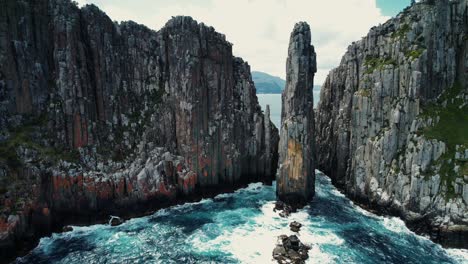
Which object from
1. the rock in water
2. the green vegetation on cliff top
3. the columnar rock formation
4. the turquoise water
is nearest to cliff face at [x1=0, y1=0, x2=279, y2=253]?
the rock in water

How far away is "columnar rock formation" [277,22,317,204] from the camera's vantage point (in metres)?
76.2

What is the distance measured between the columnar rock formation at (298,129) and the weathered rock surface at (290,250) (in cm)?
1996

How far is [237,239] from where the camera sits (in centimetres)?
5984

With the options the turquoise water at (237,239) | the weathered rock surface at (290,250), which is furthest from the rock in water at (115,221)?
the weathered rock surface at (290,250)

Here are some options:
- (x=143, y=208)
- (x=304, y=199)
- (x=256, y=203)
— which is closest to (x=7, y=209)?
(x=143, y=208)

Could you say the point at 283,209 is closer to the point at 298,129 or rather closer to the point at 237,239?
the point at 237,239

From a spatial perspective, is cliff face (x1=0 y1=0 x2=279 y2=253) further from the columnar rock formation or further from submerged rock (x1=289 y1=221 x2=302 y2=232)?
submerged rock (x1=289 y1=221 x2=302 y2=232)

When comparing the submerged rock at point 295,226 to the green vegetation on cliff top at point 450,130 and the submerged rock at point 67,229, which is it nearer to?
the green vegetation on cliff top at point 450,130

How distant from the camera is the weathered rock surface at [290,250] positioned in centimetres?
5209

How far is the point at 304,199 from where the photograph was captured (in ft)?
250

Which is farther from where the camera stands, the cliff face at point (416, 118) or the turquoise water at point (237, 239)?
the cliff face at point (416, 118)

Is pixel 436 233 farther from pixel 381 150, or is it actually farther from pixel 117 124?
pixel 117 124

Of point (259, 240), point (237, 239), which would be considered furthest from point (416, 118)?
point (237, 239)

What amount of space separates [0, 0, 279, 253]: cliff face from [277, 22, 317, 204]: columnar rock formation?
13.6 meters
